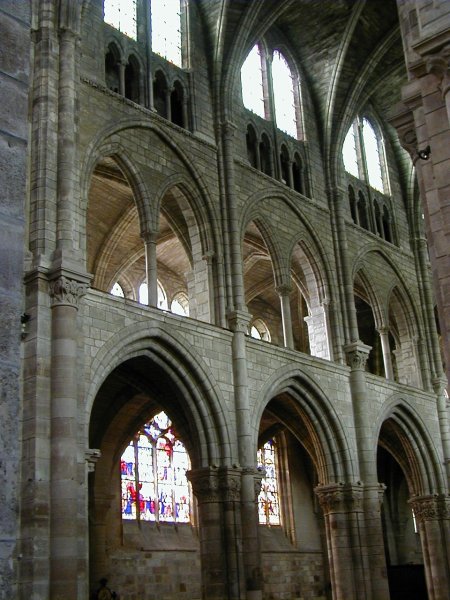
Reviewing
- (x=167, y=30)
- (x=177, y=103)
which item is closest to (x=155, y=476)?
(x=177, y=103)

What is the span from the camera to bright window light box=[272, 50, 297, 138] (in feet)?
76.0

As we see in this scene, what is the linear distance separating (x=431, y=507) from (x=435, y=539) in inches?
33.6

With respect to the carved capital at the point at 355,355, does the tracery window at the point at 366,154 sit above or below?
above

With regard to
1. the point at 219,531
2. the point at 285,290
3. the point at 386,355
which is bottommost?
the point at 219,531

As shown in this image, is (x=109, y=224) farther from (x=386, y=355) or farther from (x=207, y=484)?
(x=207, y=484)

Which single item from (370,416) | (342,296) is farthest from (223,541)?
(342,296)

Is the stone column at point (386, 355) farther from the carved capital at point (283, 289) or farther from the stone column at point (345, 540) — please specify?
the carved capital at point (283, 289)

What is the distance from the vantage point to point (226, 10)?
20.7 meters

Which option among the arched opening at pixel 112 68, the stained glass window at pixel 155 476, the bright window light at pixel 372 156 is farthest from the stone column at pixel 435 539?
the arched opening at pixel 112 68

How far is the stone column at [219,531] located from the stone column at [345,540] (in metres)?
3.76

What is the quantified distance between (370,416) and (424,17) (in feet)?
45.1

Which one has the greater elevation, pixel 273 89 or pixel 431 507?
pixel 273 89

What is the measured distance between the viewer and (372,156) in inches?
1057

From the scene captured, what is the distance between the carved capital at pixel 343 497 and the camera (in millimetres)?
19625
